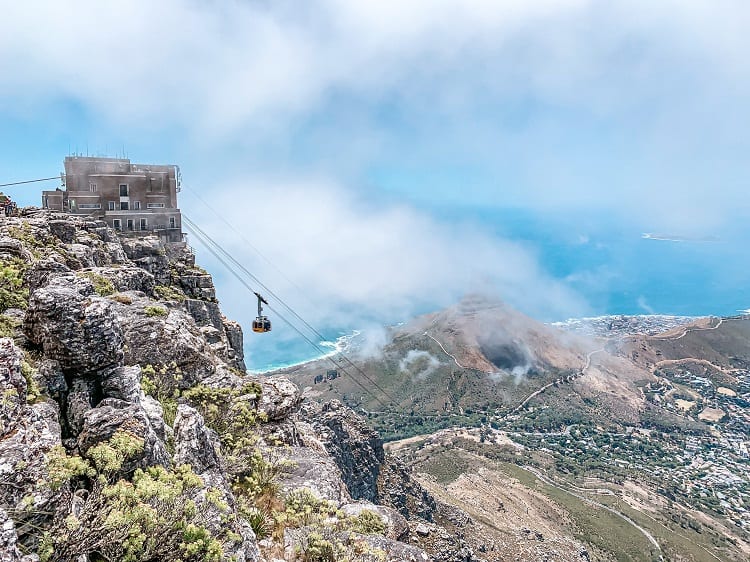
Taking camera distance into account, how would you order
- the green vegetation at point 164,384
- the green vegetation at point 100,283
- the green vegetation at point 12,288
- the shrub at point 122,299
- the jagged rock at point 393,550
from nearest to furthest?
1. the jagged rock at point 393,550
2. the green vegetation at point 12,288
3. the green vegetation at point 164,384
4. the shrub at point 122,299
5. the green vegetation at point 100,283

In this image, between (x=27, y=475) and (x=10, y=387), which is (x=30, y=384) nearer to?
(x=10, y=387)

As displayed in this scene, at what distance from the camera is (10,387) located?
7.86 meters

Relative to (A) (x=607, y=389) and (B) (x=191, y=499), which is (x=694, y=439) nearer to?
(A) (x=607, y=389)

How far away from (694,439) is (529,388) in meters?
57.1

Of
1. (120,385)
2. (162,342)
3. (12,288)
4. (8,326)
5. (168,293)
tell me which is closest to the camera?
(120,385)

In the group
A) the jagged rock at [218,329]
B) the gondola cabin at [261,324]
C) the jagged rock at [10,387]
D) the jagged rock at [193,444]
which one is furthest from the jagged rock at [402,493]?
the jagged rock at [10,387]

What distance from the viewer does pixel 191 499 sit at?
857 centimetres

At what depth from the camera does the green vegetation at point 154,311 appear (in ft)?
53.0

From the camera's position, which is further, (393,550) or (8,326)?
(393,550)

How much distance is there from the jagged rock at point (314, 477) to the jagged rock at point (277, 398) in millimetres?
1653

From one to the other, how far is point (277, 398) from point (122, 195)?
112ft

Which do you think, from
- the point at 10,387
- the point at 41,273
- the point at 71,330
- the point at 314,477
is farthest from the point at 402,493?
the point at 10,387

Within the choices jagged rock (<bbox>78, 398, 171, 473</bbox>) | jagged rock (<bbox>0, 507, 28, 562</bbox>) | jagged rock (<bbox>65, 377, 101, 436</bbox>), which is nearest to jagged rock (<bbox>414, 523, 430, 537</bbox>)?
jagged rock (<bbox>78, 398, 171, 473</bbox>)

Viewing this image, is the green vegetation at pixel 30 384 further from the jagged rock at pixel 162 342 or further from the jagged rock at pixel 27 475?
the jagged rock at pixel 162 342
